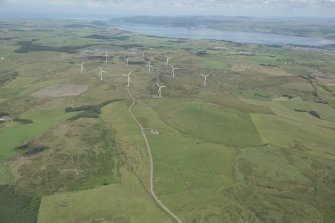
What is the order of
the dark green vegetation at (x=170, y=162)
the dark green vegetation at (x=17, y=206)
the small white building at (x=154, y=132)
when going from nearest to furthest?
the dark green vegetation at (x=17, y=206)
the dark green vegetation at (x=170, y=162)
the small white building at (x=154, y=132)

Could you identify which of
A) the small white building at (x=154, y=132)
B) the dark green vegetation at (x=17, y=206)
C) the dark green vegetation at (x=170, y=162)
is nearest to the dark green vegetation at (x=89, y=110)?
the dark green vegetation at (x=170, y=162)

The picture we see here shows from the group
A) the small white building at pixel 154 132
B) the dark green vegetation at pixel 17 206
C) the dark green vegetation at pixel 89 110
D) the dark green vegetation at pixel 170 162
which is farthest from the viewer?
the dark green vegetation at pixel 89 110

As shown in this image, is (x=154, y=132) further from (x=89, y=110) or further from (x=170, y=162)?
(x=89, y=110)

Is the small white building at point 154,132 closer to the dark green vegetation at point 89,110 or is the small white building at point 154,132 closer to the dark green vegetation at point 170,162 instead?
the dark green vegetation at point 170,162

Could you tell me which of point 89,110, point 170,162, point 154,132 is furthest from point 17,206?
point 89,110

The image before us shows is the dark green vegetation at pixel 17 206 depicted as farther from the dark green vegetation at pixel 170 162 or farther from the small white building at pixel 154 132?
the small white building at pixel 154 132

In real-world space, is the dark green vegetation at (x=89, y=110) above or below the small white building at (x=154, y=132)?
below

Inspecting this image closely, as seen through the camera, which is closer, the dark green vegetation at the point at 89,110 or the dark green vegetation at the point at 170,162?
the dark green vegetation at the point at 170,162

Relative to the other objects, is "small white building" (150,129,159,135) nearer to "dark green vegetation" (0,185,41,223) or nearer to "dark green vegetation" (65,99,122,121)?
"dark green vegetation" (65,99,122,121)
